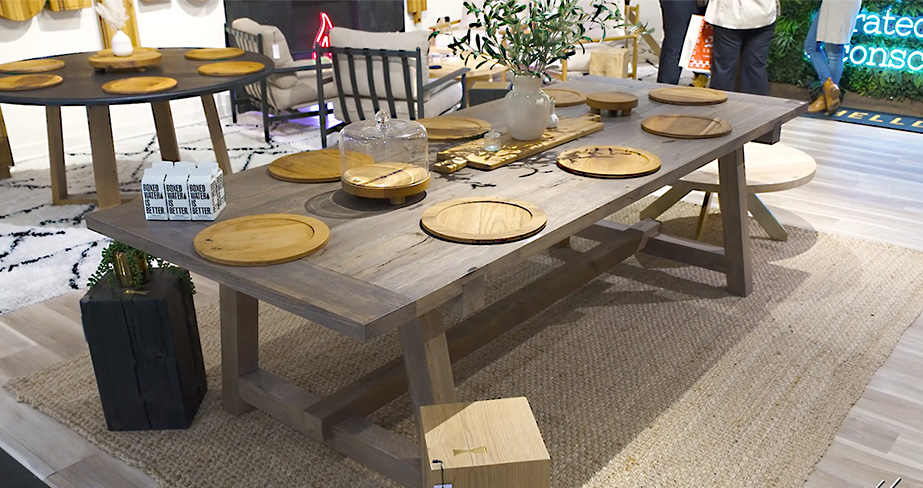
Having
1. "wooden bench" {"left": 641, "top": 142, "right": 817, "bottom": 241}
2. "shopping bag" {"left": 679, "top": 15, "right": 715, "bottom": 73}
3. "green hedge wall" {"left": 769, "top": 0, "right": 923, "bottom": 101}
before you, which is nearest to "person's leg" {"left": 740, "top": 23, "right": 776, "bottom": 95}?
"shopping bag" {"left": 679, "top": 15, "right": 715, "bottom": 73}

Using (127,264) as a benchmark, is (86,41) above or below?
above

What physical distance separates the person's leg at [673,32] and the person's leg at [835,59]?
1011 mm

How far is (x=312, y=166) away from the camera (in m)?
2.26

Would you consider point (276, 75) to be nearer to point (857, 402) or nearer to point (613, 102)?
point (613, 102)

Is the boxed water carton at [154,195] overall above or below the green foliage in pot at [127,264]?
above

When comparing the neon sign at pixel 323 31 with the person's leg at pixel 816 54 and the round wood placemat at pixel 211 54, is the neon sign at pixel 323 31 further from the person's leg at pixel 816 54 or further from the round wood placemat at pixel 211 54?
the person's leg at pixel 816 54

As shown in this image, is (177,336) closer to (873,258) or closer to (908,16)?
(873,258)

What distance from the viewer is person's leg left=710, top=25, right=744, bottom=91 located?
558 cm

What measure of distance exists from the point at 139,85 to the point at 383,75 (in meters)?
1.38

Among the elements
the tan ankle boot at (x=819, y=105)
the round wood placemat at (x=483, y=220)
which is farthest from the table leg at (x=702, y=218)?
the tan ankle boot at (x=819, y=105)

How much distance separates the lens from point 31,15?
488cm

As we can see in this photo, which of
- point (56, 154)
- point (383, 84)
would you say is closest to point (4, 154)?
point (56, 154)

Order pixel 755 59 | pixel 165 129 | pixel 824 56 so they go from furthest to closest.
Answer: pixel 824 56 < pixel 755 59 < pixel 165 129

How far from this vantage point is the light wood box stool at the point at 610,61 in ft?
21.7
